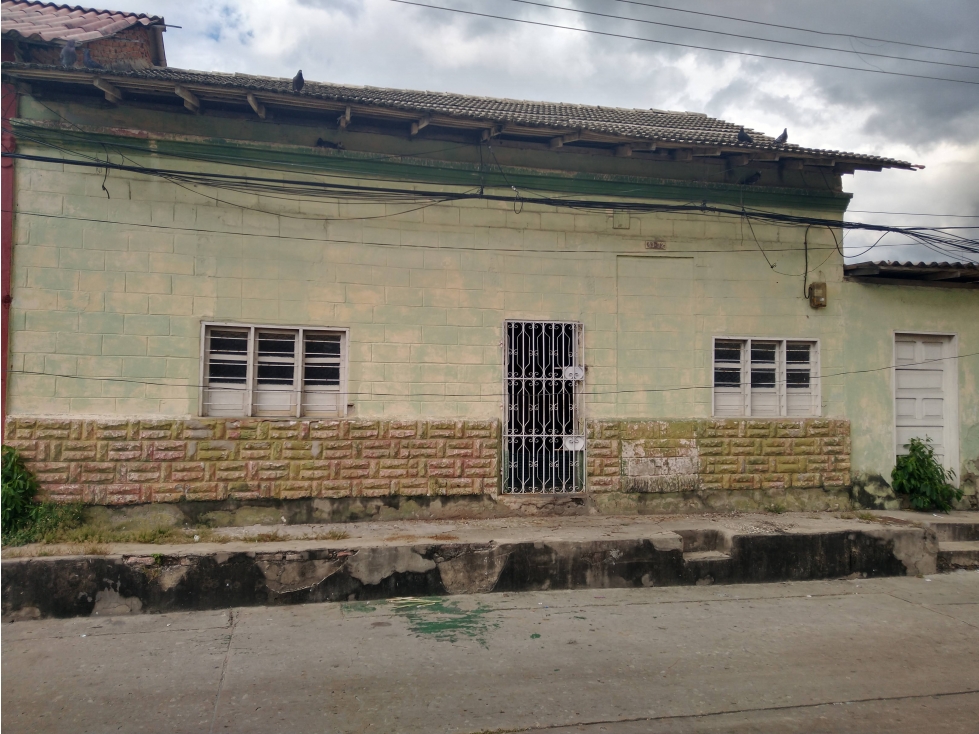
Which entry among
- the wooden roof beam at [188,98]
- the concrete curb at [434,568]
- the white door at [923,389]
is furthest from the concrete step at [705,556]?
the wooden roof beam at [188,98]

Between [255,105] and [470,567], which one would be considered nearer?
[470,567]

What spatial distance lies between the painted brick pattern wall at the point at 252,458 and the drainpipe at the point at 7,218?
20.4 inches

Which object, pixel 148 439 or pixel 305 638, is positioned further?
pixel 148 439

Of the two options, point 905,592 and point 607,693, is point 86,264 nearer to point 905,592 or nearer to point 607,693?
point 607,693

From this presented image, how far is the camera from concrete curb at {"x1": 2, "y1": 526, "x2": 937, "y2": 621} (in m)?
5.94

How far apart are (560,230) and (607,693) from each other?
5387 mm

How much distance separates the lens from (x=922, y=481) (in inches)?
350

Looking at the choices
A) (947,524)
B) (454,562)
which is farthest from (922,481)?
(454,562)

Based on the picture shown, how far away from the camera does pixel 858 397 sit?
356 inches

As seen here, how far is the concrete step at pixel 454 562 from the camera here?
5.98 meters

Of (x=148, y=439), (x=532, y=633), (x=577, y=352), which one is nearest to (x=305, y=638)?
(x=532, y=633)

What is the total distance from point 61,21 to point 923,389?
12026mm

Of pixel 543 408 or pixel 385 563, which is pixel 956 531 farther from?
pixel 385 563

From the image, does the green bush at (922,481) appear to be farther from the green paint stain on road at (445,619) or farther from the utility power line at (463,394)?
the green paint stain on road at (445,619)
